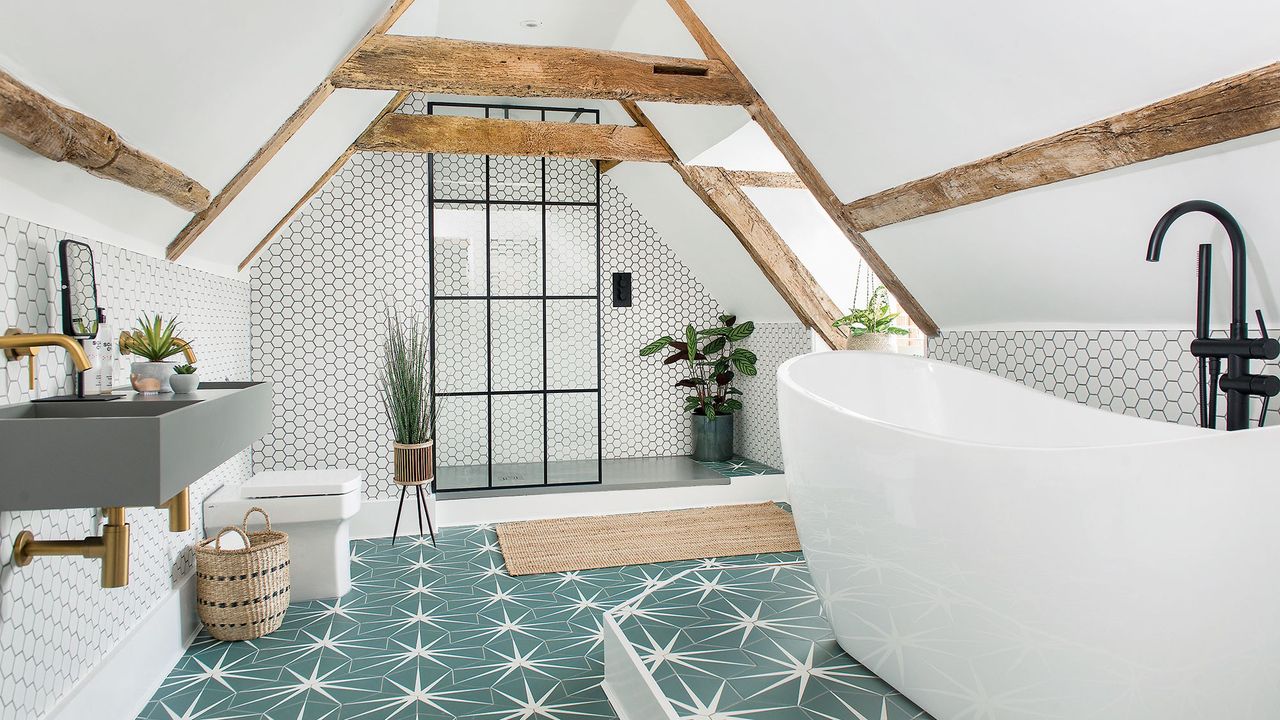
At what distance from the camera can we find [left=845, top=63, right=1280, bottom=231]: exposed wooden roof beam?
1896mm

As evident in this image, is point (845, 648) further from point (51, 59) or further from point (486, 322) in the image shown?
point (486, 322)

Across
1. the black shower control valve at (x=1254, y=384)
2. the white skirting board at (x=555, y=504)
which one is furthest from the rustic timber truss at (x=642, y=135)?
the white skirting board at (x=555, y=504)

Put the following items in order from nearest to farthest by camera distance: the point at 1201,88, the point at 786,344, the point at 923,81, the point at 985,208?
the point at 1201,88 < the point at 923,81 < the point at 985,208 < the point at 786,344

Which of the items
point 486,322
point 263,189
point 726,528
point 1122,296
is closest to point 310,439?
point 486,322

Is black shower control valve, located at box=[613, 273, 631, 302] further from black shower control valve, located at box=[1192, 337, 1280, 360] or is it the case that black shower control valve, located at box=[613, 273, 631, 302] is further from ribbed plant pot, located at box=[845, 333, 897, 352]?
black shower control valve, located at box=[1192, 337, 1280, 360]

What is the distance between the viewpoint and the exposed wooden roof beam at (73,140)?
4.87 feet

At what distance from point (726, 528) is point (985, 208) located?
7.47ft

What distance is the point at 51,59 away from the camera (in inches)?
60.8

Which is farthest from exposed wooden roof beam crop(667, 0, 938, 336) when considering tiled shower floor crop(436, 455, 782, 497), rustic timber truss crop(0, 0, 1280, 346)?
tiled shower floor crop(436, 455, 782, 497)

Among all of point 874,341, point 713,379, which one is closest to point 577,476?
point 713,379

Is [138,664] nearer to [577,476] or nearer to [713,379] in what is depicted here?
[577,476]

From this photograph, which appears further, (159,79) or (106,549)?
(159,79)

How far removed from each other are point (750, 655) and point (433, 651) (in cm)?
113

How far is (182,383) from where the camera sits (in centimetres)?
228
